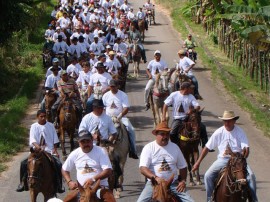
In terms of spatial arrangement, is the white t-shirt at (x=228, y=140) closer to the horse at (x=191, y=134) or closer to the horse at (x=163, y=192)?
the horse at (x=163, y=192)

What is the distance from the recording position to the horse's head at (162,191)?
11.8m

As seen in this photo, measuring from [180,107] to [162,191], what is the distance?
277 inches

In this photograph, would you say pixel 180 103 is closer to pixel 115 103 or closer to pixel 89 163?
pixel 115 103

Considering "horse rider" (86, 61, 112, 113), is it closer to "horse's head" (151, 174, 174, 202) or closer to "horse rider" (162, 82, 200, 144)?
"horse rider" (162, 82, 200, 144)

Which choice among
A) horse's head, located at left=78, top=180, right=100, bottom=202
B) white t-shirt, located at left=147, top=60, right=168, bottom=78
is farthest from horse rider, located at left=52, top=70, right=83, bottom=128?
horse's head, located at left=78, top=180, right=100, bottom=202

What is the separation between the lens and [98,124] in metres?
16.4

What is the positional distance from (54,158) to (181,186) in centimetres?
400

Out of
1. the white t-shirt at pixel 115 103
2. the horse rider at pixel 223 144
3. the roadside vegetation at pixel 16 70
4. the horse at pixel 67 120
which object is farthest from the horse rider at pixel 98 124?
the roadside vegetation at pixel 16 70

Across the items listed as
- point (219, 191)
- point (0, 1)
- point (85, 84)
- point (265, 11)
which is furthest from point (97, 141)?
point (0, 1)

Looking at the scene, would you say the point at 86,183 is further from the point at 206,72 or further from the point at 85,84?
the point at 206,72

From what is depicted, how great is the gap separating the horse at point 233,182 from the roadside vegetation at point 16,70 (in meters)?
8.54

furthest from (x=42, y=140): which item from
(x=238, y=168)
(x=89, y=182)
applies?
(x=238, y=168)

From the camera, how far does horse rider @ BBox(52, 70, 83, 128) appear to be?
2191 cm

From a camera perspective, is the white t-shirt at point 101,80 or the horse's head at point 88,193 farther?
the white t-shirt at point 101,80
